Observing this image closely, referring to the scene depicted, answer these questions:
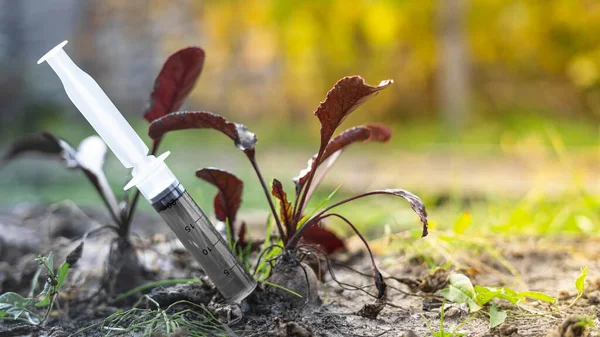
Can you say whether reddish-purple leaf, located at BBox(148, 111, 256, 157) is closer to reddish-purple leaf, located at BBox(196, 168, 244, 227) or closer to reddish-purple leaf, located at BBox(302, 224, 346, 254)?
reddish-purple leaf, located at BBox(196, 168, 244, 227)

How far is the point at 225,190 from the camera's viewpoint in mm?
1143

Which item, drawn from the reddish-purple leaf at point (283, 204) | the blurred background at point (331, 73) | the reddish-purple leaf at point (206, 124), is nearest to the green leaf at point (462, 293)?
the reddish-purple leaf at point (283, 204)

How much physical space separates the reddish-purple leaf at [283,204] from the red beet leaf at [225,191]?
0.10 m

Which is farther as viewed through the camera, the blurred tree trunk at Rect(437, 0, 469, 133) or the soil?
the blurred tree trunk at Rect(437, 0, 469, 133)

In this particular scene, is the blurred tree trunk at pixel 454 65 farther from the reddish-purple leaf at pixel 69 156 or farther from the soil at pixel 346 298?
the reddish-purple leaf at pixel 69 156

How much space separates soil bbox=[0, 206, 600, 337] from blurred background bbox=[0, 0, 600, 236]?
7.29 feet

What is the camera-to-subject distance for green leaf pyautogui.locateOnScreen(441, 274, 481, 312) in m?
1.01

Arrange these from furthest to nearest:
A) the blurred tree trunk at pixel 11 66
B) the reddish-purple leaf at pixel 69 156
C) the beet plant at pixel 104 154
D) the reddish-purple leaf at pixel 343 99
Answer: the blurred tree trunk at pixel 11 66
the reddish-purple leaf at pixel 69 156
the beet plant at pixel 104 154
the reddish-purple leaf at pixel 343 99

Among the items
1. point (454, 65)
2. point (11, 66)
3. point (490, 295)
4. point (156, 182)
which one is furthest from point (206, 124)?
point (11, 66)

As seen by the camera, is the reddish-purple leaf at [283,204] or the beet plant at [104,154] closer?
the reddish-purple leaf at [283,204]

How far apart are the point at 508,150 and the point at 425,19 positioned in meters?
2.82

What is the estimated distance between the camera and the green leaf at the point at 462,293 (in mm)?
1015

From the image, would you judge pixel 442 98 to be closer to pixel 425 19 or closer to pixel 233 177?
pixel 425 19

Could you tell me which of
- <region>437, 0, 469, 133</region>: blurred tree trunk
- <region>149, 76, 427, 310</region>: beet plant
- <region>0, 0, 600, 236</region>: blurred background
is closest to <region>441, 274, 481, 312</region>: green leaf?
<region>149, 76, 427, 310</region>: beet plant
